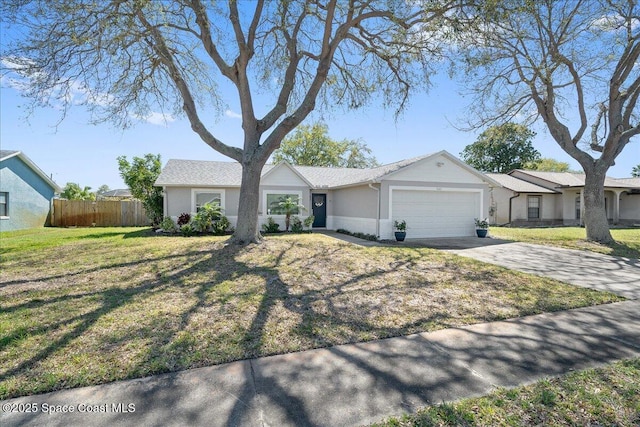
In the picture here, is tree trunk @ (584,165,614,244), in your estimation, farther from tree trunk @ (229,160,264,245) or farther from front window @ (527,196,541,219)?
tree trunk @ (229,160,264,245)

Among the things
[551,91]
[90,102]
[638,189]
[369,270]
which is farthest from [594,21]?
[90,102]

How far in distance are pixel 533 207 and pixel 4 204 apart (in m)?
32.4

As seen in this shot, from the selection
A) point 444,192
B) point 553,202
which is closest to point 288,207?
point 444,192

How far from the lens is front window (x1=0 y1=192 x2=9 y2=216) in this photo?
634 inches

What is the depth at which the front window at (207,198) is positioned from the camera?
51.9 feet

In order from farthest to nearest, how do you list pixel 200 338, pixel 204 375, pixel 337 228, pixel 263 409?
pixel 337 228
pixel 200 338
pixel 204 375
pixel 263 409

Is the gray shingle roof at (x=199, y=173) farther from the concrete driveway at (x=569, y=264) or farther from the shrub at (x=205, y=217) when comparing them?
the concrete driveway at (x=569, y=264)

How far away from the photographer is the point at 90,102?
10.2 metres

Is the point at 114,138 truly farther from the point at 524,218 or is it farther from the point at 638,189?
the point at 638,189

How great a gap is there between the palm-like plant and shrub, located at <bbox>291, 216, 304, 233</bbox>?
Answer: 26cm

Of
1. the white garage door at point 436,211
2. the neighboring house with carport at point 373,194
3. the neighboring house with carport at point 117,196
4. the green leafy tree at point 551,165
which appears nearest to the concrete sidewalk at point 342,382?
the neighboring house with carport at point 373,194

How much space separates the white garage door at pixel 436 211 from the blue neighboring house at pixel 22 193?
19.3 m

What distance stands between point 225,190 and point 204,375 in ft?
45.6

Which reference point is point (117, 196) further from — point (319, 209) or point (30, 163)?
point (319, 209)
